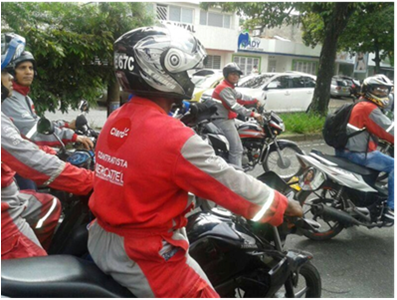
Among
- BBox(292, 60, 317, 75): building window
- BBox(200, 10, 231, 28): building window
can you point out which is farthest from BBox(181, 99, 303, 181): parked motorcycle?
BBox(292, 60, 317, 75): building window

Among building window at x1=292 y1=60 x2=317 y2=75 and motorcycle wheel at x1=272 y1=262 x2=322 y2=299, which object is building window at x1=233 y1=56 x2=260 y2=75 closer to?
building window at x1=292 y1=60 x2=317 y2=75

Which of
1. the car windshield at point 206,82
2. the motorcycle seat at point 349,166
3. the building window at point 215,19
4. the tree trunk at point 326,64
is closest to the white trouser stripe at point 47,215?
the motorcycle seat at point 349,166

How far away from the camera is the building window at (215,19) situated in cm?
3033

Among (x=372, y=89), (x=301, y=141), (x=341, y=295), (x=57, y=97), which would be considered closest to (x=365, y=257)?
(x=341, y=295)

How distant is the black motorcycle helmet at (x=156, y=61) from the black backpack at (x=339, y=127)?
328 centimetres

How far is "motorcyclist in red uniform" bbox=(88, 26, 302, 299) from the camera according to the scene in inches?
67.2

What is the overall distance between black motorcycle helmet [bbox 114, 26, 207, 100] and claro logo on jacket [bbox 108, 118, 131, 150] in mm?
154

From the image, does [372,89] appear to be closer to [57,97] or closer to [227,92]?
[227,92]

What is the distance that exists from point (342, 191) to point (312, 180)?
0.45 m

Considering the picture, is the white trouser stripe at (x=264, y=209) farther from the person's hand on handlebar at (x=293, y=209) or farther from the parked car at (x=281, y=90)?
the parked car at (x=281, y=90)

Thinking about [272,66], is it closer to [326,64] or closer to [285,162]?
[326,64]

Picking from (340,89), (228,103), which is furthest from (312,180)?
(340,89)

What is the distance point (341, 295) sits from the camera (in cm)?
370

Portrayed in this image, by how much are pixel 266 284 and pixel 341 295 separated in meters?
1.60
